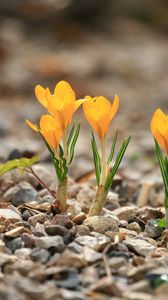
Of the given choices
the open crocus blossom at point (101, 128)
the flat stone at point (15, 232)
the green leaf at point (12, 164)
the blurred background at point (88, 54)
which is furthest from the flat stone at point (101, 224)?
the blurred background at point (88, 54)

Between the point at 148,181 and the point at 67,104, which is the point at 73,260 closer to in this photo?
the point at 67,104

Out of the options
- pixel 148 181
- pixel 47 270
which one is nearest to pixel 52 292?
pixel 47 270

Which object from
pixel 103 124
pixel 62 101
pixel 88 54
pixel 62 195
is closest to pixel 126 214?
pixel 62 195

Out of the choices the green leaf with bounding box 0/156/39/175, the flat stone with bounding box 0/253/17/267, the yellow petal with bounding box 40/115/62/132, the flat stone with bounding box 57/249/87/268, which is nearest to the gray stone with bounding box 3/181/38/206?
the green leaf with bounding box 0/156/39/175

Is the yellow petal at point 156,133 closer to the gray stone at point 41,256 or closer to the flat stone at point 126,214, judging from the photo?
the flat stone at point 126,214

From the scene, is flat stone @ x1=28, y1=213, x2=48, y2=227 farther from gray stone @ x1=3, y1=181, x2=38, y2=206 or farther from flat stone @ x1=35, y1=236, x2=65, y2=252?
gray stone @ x1=3, y1=181, x2=38, y2=206

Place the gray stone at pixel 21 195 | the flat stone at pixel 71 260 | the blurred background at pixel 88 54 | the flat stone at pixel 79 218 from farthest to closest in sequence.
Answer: the blurred background at pixel 88 54
the gray stone at pixel 21 195
the flat stone at pixel 79 218
the flat stone at pixel 71 260
